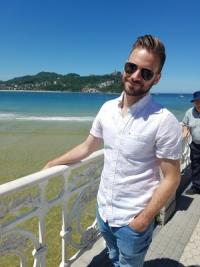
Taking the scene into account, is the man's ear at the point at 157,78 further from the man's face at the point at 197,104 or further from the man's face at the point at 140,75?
the man's face at the point at 197,104

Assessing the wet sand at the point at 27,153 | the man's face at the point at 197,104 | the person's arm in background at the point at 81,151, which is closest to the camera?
the person's arm in background at the point at 81,151

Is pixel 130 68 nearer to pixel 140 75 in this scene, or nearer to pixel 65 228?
pixel 140 75

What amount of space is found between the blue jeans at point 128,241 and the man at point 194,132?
11.5 ft

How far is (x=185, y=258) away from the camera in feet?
11.4

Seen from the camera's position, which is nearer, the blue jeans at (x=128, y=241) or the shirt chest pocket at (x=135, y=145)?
the shirt chest pocket at (x=135, y=145)

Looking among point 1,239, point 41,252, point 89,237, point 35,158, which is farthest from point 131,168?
point 35,158

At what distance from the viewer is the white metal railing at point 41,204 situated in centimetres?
218

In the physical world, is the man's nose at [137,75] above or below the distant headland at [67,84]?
above

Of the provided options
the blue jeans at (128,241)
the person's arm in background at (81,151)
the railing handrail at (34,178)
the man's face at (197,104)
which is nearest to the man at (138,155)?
the blue jeans at (128,241)

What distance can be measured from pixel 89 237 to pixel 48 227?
6.48 feet

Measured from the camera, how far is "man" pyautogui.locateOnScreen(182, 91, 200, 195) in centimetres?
537

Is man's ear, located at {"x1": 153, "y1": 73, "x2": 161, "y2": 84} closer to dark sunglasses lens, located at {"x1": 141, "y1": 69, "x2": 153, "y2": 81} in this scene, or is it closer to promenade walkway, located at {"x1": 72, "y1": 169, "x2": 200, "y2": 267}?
dark sunglasses lens, located at {"x1": 141, "y1": 69, "x2": 153, "y2": 81}

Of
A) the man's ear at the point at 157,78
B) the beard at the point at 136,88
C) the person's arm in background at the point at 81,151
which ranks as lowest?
the person's arm in background at the point at 81,151

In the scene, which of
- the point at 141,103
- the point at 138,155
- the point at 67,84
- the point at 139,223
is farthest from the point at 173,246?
the point at 67,84
